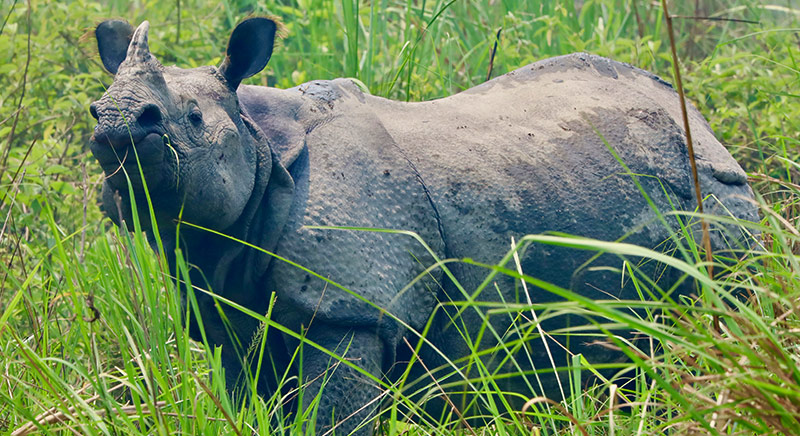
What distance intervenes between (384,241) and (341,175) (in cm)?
24

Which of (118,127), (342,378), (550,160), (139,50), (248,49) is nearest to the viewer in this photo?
(118,127)

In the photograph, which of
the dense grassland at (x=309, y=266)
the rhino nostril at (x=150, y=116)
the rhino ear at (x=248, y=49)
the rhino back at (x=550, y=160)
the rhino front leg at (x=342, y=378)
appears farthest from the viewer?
the rhino back at (x=550, y=160)

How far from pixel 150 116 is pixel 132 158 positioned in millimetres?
132

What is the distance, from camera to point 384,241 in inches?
109

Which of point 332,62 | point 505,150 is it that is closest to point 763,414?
point 505,150

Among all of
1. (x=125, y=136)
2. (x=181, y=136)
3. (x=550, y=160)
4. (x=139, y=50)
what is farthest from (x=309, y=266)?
(x=550, y=160)

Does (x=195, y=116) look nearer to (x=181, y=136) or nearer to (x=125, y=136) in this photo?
(x=181, y=136)

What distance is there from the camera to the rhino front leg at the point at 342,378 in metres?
2.61

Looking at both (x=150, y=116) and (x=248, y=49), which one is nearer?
(x=150, y=116)

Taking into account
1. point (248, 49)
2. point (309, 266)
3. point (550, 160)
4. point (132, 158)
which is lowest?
point (309, 266)

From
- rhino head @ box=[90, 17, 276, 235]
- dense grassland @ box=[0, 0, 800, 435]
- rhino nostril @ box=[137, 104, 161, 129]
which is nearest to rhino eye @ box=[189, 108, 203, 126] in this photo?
rhino head @ box=[90, 17, 276, 235]

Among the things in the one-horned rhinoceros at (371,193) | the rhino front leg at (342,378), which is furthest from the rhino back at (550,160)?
the rhino front leg at (342,378)

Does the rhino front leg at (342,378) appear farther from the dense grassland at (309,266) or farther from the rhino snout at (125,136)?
the rhino snout at (125,136)

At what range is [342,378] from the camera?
262 cm
